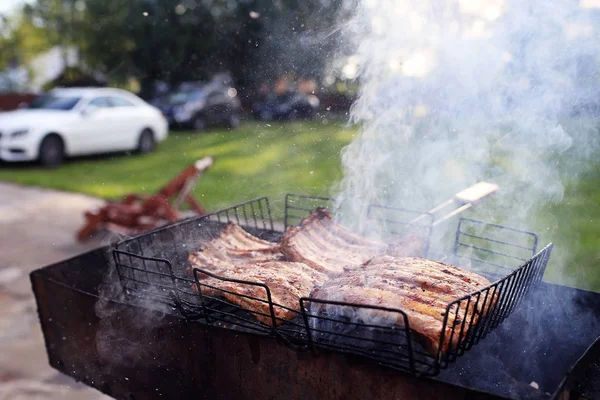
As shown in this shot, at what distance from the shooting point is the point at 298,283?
2789 mm

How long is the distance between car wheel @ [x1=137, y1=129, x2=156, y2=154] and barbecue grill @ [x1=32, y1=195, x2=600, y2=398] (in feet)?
38.2

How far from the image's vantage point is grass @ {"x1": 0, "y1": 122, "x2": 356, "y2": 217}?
389 inches

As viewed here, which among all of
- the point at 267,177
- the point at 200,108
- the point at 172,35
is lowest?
the point at 267,177

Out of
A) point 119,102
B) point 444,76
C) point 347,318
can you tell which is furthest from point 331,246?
point 119,102

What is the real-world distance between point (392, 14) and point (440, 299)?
9.54 ft

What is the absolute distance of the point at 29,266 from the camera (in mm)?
6297

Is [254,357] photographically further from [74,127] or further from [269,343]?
[74,127]

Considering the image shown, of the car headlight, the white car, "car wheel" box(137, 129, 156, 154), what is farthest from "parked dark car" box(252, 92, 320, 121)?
the car headlight

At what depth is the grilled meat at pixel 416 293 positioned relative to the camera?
89.3 inches

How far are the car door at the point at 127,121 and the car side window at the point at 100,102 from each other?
0.43 feet

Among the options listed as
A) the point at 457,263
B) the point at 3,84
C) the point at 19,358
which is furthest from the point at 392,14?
the point at 3,84

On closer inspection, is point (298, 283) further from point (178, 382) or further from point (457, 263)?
point (457, 263)

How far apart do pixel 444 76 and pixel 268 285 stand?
3015mm

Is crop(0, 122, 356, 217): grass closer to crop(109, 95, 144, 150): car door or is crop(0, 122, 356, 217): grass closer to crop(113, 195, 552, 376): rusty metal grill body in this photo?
crop(109, 95, 144, 150): car door
